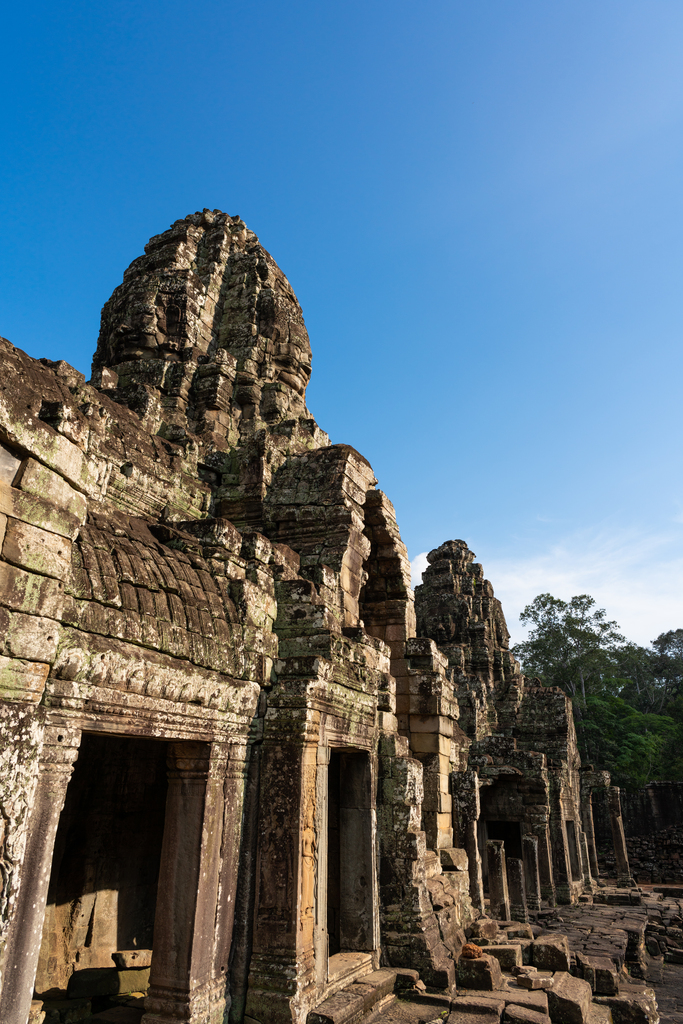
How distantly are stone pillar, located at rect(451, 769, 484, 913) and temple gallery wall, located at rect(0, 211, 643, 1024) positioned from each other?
4 centimetres

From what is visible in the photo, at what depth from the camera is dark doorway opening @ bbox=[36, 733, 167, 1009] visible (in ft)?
22.6

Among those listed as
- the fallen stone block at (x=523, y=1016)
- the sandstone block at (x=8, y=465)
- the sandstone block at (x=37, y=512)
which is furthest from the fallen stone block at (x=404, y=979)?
the sandstone block at (x=8, y=465)

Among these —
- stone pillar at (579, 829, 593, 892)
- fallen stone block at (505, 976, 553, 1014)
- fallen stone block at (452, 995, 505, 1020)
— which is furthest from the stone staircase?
stone pillar at (579, 829, 593, 892)

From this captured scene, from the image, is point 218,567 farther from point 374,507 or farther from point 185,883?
point 374,507

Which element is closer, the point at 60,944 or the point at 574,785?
the point at 60,944

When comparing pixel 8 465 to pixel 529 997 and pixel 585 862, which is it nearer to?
pixel 529 997

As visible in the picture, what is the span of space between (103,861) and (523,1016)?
455 centimetres

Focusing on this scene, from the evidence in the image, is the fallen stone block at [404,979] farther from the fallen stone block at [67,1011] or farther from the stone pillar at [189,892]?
the fallen stone block at [67,1011]

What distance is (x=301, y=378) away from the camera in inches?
598

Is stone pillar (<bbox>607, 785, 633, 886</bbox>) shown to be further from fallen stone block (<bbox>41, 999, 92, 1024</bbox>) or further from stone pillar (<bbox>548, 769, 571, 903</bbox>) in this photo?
fallen stone block (<bbox>41, 999, 92, 1024</bbox>)

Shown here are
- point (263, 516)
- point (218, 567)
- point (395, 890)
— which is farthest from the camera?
point (263, 516)

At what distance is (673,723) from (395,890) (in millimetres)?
39855

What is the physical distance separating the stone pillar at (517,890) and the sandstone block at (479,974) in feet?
24.5

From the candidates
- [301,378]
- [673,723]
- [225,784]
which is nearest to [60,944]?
[225,784]
